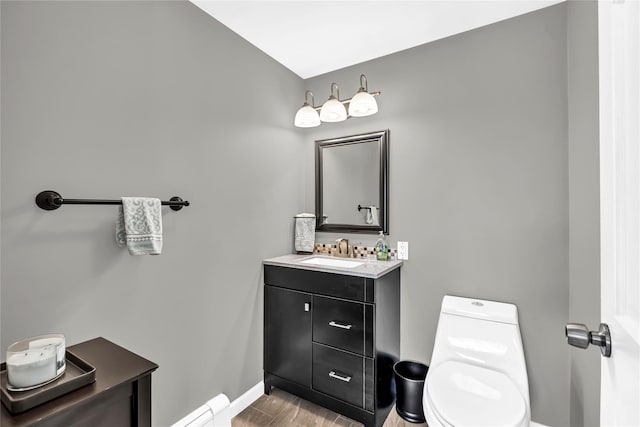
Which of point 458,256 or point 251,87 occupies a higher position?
point 251,87

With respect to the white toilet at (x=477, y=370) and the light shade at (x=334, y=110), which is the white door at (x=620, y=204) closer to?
the white toilet at (x=477, y=370)

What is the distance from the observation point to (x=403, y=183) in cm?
213

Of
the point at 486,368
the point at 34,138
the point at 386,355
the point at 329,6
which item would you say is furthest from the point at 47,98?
the point at 486,368

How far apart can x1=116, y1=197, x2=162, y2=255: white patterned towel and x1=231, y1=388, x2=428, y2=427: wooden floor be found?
1287 mm

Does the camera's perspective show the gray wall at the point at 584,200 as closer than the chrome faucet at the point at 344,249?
Yes

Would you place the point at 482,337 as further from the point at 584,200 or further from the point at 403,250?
the point at 584,200

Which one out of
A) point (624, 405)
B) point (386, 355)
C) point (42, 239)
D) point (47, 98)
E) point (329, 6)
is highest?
point (329, 6)

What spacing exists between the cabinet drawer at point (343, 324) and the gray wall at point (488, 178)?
0.50 metres

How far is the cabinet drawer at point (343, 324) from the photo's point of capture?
1729 mm

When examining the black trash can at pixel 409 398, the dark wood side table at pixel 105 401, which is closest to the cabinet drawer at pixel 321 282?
the black trash can at pixel 409 398

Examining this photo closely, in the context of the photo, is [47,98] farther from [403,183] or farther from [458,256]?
[458,256]

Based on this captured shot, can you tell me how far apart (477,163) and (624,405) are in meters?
1.56

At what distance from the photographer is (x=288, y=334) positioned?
202 cm

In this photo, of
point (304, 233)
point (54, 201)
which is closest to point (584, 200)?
point (304, 233)
